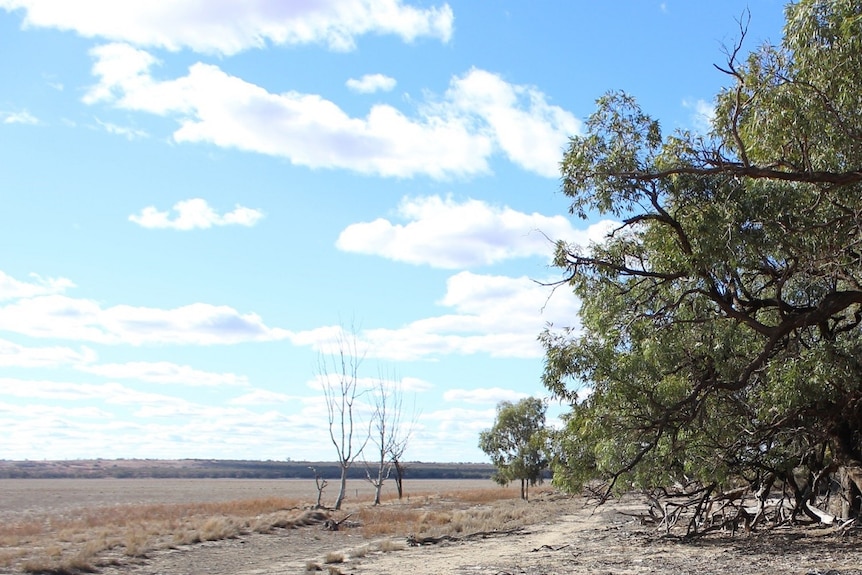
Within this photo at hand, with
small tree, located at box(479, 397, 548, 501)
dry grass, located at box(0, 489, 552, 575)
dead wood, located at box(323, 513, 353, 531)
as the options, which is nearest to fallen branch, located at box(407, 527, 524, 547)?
dry grass, located at box(0, 489, 552, 575)

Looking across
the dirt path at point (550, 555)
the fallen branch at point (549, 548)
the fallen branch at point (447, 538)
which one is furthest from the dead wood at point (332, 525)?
the fallen branch at point (549, 548)

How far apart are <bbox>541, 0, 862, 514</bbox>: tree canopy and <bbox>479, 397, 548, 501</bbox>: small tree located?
3820 centimetres

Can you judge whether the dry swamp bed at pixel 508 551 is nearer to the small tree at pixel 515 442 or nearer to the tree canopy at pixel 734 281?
the tree canopy at pixel 734 281

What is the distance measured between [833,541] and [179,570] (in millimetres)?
15800

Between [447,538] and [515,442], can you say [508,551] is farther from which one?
[515,442]

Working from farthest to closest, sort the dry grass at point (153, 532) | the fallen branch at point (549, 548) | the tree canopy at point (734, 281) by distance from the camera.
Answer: the dry grass at point (153, 532) → the fallen branch at point (549, 548) → the tree canopy at point (734, 281)

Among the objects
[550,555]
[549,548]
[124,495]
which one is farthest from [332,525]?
[124,495]

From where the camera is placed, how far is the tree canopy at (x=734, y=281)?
10938 millimetres

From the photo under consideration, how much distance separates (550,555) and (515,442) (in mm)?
36235

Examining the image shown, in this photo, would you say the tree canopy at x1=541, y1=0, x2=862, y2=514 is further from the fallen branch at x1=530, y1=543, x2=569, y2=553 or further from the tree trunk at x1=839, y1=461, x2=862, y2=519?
the fallen branch at x1=530, y1=543, x2=569, y2=553

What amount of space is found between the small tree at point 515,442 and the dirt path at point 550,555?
22.8 metres

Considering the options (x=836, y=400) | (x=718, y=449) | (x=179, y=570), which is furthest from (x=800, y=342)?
(x=179, y=570)

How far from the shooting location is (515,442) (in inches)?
2206

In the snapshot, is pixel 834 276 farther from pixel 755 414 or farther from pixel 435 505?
pixel 435 505
